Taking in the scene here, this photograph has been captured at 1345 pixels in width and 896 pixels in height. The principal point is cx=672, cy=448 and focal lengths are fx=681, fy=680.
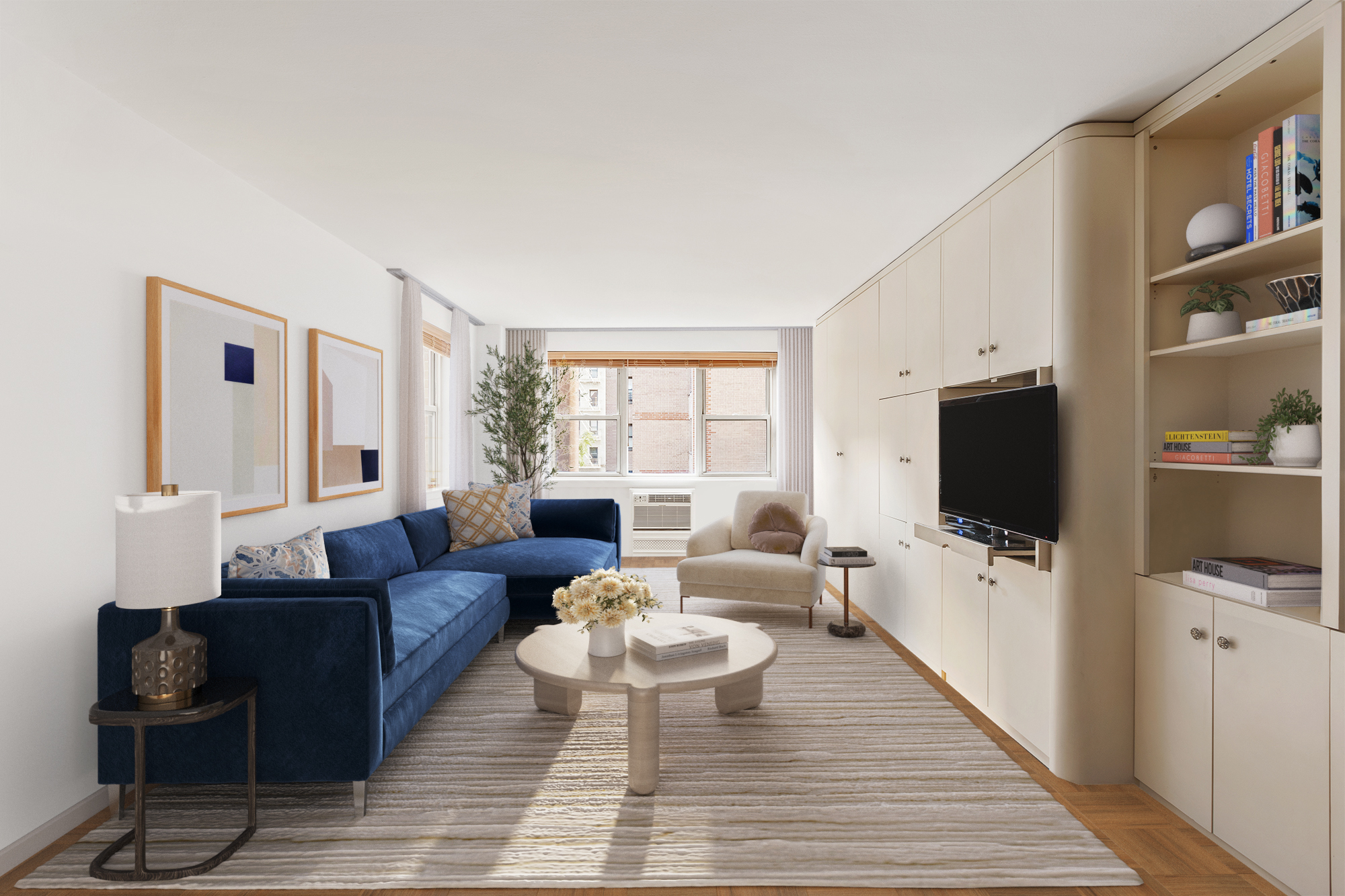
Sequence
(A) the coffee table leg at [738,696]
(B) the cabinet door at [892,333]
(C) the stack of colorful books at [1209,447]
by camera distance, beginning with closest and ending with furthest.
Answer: (C) the stack of colorful books at [1209,447] → (A) the coffee table leg at [738,696] → (B) the cabinet door at [892,333]

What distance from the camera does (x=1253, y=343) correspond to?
212cm

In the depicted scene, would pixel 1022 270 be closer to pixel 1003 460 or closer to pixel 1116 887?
pixel 1003 460

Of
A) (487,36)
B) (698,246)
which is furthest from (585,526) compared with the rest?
(487,36)

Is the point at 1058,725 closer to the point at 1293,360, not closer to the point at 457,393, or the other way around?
the point at 1293,360

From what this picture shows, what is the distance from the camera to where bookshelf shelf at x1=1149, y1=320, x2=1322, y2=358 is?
1.87 metres

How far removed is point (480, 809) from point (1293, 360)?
3039mm

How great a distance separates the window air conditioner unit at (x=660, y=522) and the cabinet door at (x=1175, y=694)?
5.08 m

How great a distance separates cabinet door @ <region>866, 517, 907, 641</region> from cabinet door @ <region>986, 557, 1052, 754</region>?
108cm

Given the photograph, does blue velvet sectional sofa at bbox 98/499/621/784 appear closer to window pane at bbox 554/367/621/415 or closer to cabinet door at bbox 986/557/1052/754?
cabinet door at bbox 986/557/1052/754

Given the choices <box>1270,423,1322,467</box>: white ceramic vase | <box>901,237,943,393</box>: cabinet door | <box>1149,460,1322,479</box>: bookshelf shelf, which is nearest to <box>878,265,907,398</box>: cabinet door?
<box>901,237,943,393</box>: cabinet door

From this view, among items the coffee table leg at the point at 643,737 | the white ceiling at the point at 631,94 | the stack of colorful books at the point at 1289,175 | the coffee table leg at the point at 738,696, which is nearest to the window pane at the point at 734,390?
the white ceiling at the point at 631,94

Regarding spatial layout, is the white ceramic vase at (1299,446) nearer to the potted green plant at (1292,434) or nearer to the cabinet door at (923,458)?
the potted green plant at (1292,434)

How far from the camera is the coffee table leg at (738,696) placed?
3074 mm

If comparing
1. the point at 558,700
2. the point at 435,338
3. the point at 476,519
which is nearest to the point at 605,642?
the point at 558,700
